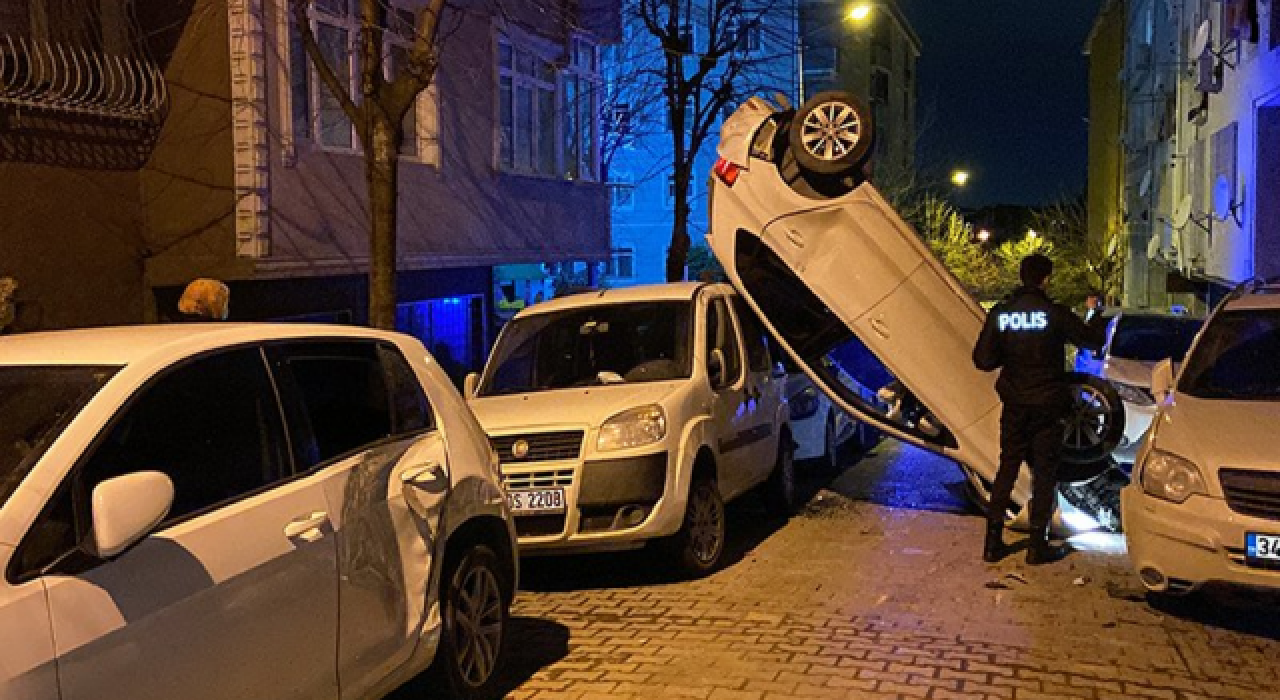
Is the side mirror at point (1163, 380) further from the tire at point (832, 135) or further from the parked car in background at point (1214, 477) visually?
the tire at point (832, 135)

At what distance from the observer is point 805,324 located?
9266 mm

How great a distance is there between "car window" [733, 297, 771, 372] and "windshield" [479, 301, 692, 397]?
772mm

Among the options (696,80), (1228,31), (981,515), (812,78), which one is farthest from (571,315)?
(812,78)

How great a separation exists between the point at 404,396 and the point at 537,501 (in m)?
2.27

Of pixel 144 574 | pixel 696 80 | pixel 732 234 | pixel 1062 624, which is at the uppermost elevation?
pixel 696 80

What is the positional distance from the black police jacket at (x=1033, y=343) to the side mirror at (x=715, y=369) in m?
1.72

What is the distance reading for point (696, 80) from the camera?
1769 centimetres

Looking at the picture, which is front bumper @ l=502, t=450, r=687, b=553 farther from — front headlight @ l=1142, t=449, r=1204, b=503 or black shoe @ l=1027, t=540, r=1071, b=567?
front headlight @ l=1142, t=449, r=1204, b=503

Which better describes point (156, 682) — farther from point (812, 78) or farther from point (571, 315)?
point (812, 78)

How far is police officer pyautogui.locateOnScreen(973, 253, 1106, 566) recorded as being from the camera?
25.3 feet

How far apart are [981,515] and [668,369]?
307 centimetres

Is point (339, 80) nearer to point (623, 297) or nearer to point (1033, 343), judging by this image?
point (623, 297)

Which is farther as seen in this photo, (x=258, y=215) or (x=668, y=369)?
(x=258, y=215)

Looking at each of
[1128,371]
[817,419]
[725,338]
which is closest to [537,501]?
[725,338]
